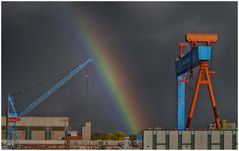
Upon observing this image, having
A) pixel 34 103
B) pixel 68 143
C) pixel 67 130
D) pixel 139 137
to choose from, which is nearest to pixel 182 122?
pixel 139 137

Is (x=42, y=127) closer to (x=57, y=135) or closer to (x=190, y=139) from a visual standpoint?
(x=57, y=135)

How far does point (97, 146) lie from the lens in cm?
2527

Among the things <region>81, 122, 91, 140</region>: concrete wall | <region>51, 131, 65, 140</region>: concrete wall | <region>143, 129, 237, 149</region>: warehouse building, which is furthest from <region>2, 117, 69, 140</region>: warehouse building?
<region>143, 129, 237, 149</region>: warehouse building

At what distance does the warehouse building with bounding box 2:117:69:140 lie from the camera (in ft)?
111

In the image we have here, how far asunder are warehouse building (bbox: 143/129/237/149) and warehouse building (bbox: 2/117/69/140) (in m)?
16.2

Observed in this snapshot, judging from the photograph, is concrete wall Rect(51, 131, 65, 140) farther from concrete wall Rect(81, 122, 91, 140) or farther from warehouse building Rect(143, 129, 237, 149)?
warehouse building Rect(143, 129, 237, 149)

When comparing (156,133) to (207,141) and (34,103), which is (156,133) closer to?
(207,141)

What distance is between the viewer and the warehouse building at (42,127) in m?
33.7

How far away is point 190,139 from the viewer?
18312 millimetres

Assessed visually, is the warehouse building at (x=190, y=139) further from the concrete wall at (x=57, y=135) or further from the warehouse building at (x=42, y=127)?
the warehouse building at (x=42, y=127)

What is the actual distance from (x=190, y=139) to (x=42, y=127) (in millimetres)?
17855

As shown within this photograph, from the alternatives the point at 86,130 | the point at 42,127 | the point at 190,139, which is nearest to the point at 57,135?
the point at 42,127

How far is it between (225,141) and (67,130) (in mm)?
16573

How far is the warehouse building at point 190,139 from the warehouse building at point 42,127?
639 inches
